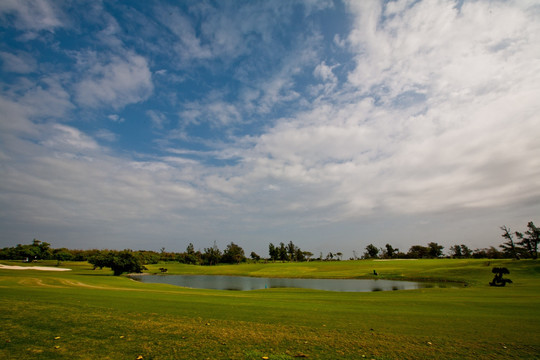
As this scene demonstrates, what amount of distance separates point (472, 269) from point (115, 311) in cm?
7130

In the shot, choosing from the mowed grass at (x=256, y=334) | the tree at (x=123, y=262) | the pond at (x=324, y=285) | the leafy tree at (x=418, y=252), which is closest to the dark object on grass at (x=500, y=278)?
the pond at (x=324, y=285)

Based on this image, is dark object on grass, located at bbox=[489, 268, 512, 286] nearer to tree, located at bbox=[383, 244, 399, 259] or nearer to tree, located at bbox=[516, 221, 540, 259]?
tree, located at bbox=[516, 221, 540, 259]

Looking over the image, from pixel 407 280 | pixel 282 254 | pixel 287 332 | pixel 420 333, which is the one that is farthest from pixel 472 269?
pixel 282 254

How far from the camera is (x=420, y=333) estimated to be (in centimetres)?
1095

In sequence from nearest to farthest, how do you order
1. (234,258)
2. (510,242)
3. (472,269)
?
(472,269) → (510,242) → (234,258)

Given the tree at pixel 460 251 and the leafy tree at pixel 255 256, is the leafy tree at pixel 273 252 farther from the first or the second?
the tree at pixel 460 251

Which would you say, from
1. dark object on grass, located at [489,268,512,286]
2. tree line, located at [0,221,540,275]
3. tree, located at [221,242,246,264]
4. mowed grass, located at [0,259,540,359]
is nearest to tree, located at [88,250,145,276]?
tree line, located at [0,221,540,275]

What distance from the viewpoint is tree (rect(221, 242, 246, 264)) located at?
540 ft

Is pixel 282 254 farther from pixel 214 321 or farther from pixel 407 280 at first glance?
pixel 214 321

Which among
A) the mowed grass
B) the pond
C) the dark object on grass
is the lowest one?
the pond

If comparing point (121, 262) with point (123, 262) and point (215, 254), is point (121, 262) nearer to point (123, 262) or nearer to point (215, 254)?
point (123, 262)

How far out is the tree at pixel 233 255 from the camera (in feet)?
540

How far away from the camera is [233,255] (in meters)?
164

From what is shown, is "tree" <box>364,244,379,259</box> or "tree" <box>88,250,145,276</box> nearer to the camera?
"tree" <box>88,250,145,276</box>
